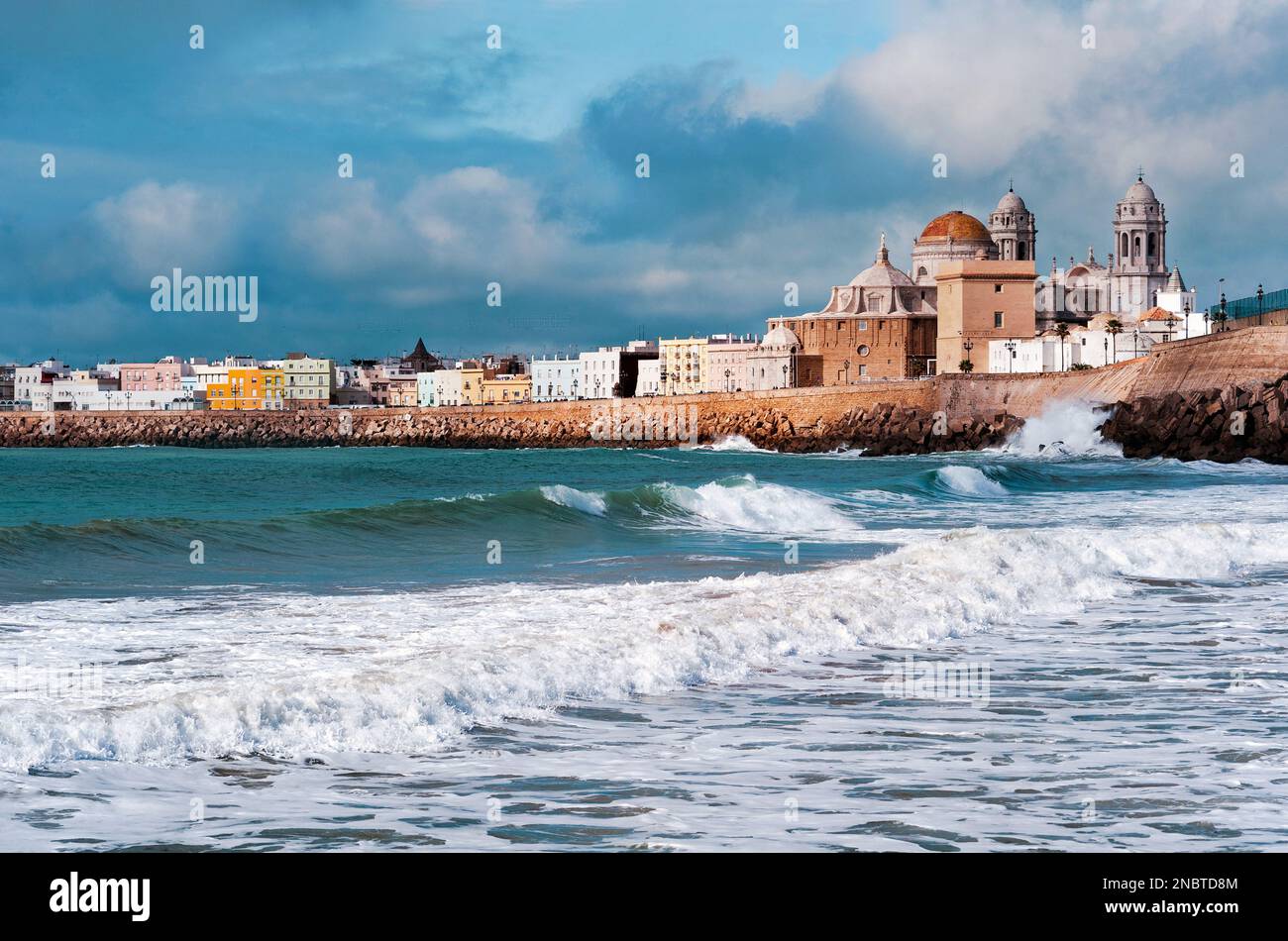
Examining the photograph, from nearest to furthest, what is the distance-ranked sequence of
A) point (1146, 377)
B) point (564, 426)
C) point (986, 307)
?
point (1146, 377), point (986, 307), point (564, 426)

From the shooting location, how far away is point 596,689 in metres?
8.27

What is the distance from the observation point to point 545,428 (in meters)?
84.9

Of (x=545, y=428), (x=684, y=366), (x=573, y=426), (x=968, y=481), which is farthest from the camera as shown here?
(x=684, y=366)

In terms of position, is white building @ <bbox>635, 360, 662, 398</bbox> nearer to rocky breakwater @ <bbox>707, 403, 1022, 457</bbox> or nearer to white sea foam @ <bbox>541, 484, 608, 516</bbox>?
rocky breakwater @ <bbox>707, 403, 1022, 457</bbox>

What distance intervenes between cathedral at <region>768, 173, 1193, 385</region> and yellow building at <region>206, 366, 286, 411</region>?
168 ft

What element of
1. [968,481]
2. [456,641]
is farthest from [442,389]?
[456,641]

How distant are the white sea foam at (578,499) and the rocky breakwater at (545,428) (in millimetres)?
36170

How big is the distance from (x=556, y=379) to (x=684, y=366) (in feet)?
43.8

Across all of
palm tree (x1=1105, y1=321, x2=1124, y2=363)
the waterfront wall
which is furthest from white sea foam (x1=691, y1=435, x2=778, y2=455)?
palm tree (x1=1105, y1=321, x2=1124, y2=363)

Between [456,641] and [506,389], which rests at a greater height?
[506,389]

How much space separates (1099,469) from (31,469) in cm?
3441

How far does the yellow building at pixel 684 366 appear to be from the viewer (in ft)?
378

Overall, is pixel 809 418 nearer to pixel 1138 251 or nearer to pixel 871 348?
pixel 871 348

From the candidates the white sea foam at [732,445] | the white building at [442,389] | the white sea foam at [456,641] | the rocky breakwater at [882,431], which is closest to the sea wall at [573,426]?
the rocky breakwater at [882,431]
